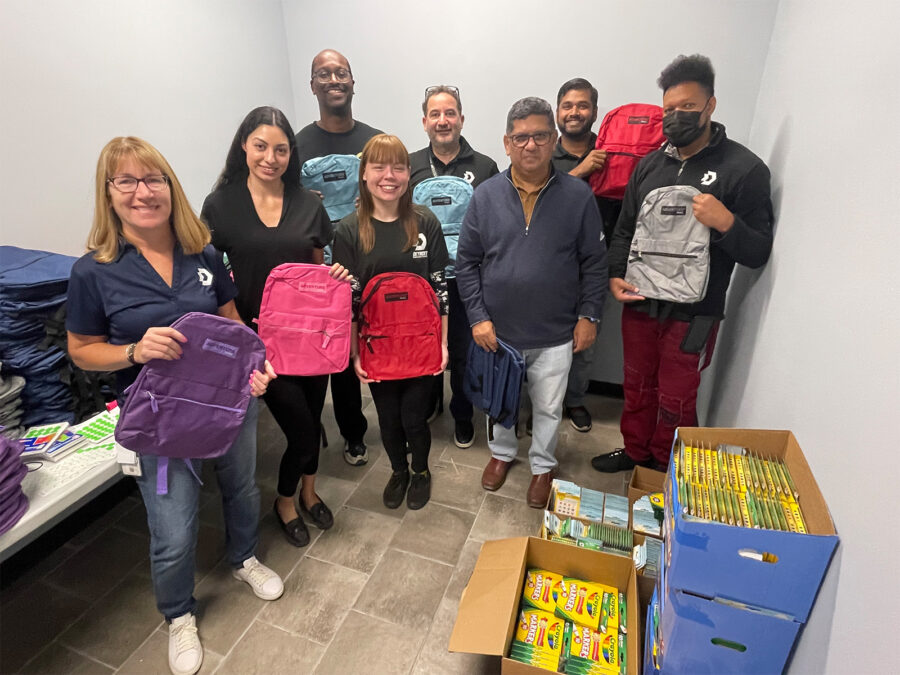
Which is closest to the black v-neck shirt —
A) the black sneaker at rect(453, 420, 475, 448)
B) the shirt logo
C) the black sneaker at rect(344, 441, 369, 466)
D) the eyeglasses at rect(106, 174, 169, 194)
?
the shirt logo

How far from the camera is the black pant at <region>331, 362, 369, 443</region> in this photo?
2341 millimetres

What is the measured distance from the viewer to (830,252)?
1.28 metres

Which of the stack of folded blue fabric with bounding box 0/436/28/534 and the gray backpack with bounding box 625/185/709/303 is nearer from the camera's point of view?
the stack of folded blue fabric with bounding box 0/436/28/534

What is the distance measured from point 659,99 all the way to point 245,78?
2.55m

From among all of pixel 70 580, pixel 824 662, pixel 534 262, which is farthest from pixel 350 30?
pixel 824 662

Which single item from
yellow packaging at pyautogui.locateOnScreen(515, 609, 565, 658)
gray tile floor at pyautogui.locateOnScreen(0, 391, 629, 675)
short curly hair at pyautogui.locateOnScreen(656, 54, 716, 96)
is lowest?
gray tile floor at pyautogui.locateOnScreen(0, 391, 629, 675)

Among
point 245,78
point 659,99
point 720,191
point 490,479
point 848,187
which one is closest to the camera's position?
point 848,187

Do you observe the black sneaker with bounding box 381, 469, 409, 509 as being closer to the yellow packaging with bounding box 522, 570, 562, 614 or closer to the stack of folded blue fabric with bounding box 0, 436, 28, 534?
the yellow packaging with bounding box 522, 570, 562, 614

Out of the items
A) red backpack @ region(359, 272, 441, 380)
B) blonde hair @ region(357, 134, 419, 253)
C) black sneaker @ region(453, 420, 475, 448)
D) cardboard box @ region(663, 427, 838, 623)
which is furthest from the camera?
black sneaker @ region(453, 420, 475, 448)

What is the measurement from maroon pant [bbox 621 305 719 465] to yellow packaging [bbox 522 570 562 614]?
0.80m

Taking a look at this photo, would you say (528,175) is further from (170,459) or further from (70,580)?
(70,580)

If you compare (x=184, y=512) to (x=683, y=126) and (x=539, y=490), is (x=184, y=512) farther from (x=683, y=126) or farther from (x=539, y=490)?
(x=683, y=126)

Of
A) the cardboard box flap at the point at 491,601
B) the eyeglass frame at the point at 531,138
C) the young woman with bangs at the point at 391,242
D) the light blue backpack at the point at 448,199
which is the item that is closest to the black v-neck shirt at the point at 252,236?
the young woman with bangs at the point at 391,242

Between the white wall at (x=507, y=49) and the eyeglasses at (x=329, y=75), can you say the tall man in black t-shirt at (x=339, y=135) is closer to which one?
the eyeglasses at (x=329, y=75)
